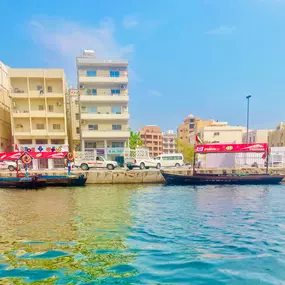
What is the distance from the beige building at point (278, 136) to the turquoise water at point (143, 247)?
55064 mm

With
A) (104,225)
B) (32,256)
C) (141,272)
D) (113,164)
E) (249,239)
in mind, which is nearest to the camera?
(141,272)

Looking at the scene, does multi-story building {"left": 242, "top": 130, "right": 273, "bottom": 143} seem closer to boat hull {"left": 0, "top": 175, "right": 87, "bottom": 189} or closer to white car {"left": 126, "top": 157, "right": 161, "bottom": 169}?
white car {"left": 126, "top": 157, "right": 161, "bottom": 169}

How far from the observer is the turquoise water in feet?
17.0

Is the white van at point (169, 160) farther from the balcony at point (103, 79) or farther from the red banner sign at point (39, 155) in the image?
the balcony at point (103, 79)

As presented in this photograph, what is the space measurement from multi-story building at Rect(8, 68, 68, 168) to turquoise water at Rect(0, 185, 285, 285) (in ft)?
90.1

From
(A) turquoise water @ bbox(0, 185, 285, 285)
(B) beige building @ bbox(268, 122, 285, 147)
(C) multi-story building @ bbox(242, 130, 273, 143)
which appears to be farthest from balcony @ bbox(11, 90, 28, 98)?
(B) beige building @ bbox(268, 122, 285, 147)

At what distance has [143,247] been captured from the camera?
6.83 metres

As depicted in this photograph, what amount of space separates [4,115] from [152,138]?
5544cm

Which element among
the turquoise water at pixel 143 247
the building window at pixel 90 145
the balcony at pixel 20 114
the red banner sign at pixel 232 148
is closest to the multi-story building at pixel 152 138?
the building window at pixel 90 145

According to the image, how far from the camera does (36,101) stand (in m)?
37.8

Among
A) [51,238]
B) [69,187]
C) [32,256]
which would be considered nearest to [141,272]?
[32,256]

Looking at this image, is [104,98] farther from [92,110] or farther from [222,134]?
[222,134]

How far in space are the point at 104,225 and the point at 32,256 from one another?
3258 mm

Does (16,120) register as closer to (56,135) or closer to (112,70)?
(56,135)
